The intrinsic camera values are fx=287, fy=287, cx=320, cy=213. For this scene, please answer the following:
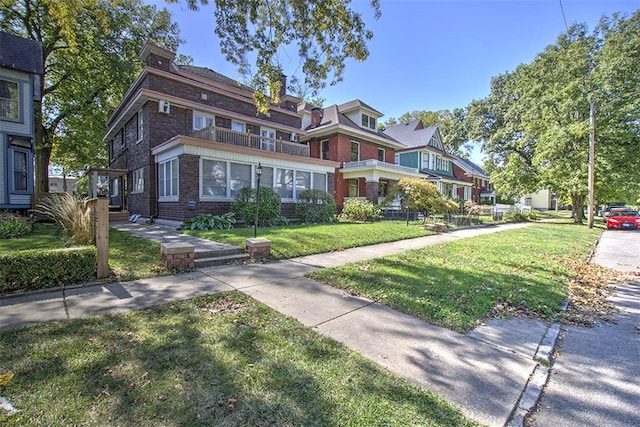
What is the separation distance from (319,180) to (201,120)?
6.77m

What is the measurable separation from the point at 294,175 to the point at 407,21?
7846 mm

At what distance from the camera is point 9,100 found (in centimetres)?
1345

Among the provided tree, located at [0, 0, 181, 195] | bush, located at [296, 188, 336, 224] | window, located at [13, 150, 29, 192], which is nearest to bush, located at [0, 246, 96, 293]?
bush, located at [296, 188, 336, 224]

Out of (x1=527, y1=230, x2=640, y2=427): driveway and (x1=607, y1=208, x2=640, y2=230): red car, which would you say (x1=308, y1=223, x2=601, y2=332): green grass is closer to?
(x1=527, y1=230, x2=640, y2=427): driveway

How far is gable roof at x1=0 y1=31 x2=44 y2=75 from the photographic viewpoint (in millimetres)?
13281

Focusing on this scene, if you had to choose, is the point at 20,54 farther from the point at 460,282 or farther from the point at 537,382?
the point at 537,382

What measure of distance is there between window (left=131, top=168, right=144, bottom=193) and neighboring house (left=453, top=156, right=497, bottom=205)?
31.9m

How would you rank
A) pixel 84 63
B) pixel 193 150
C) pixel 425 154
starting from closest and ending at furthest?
pixel 193 150, pixel 84 63, pixel 425 154

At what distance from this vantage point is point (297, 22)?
760cm

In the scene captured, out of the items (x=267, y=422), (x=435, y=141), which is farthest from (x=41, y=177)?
(x=435, y=141)

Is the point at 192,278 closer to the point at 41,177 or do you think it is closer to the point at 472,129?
the point at 41,177

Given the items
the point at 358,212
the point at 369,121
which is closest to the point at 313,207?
the point at 358,212

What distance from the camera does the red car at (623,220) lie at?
17625 millimetres

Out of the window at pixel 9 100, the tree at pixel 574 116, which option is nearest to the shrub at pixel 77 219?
the window at pixel 9 100
